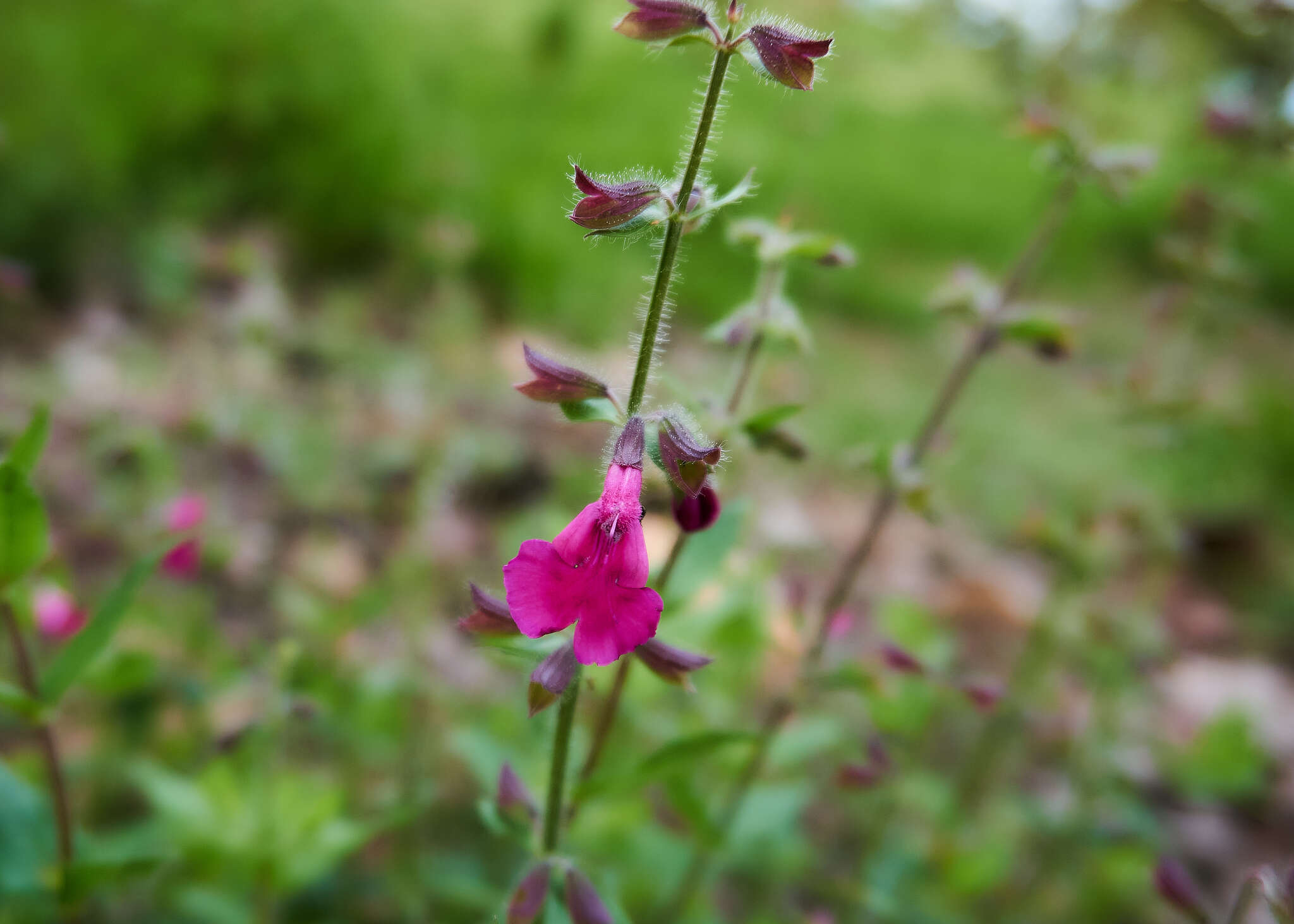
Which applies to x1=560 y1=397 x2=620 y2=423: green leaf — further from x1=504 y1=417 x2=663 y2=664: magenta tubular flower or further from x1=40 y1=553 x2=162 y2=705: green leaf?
x1=40 y1=553 x2=162 y2=705: green leaf

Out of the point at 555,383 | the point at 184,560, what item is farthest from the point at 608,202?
the point at 184,560

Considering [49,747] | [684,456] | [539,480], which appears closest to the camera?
[684,456]

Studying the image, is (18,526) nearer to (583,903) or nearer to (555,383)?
(555,383)

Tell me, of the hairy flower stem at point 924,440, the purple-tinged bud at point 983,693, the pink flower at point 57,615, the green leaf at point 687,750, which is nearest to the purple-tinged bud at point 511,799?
the green leaf at point 687,750

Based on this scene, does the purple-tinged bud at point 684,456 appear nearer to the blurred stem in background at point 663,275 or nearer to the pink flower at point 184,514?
the blurred stem in background at point 663,275

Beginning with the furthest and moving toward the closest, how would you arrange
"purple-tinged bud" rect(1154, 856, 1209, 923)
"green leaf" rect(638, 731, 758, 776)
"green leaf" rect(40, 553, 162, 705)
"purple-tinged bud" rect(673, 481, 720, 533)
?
"purple-tinged bud" rect(1154, 856, 1209, 923), "green leaf" rect(40, 553, 162, 705), "green leaf" rect(638, 731, 758, 776), "purple-tinged bud" rect(673, 481, 720, 533)

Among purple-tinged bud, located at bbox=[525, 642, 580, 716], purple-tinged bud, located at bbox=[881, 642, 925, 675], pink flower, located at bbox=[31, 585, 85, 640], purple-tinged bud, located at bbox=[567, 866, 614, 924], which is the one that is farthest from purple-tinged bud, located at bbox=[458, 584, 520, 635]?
pink flower, located at bbox=[31, 585, 85, 640]
